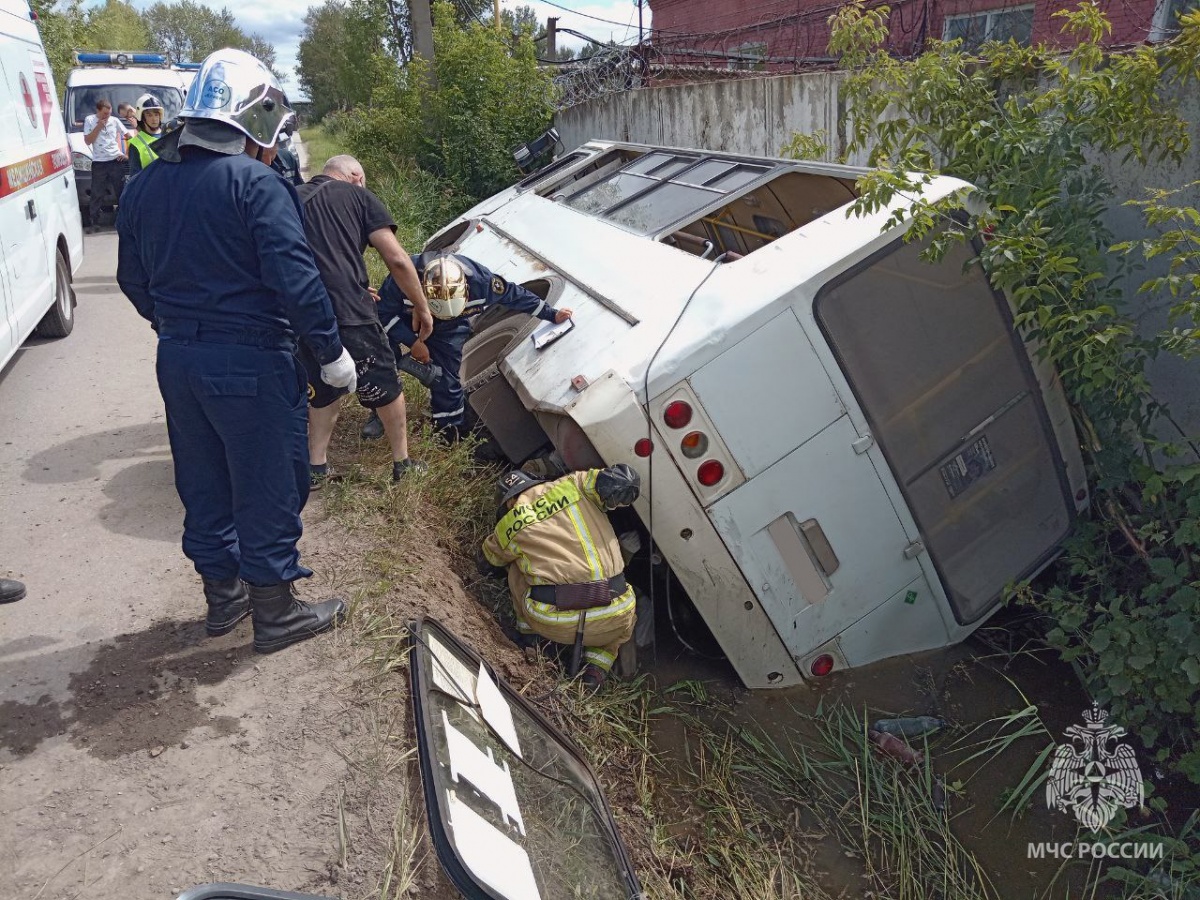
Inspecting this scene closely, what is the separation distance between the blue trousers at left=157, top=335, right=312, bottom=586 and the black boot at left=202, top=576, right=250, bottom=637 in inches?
1.4

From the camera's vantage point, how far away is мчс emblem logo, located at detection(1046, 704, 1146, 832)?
10.6ft

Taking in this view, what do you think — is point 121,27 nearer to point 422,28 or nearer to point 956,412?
point 422,28

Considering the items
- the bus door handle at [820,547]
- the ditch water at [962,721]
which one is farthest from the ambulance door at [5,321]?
the bus door handle at [820,547]

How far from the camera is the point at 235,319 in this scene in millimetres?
2754

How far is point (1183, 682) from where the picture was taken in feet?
10.4

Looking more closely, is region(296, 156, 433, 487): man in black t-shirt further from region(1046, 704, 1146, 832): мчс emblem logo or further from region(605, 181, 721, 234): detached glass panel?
region(1046, 704, 1146, 832): мчс emblem logo

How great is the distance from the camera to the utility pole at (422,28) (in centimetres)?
1325

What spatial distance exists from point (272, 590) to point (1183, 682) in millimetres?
3111

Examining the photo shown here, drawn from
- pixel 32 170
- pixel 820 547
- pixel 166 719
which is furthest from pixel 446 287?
pixel 32 170

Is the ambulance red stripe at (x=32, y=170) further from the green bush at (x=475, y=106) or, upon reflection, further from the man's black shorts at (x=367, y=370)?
the green bush at (x=475, y=106)

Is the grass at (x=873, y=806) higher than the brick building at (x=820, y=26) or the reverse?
the reverse

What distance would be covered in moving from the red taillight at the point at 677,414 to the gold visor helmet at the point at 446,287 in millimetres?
1539

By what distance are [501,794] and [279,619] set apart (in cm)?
112

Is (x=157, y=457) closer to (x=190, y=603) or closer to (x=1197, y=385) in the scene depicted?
(x=190, y=603)
